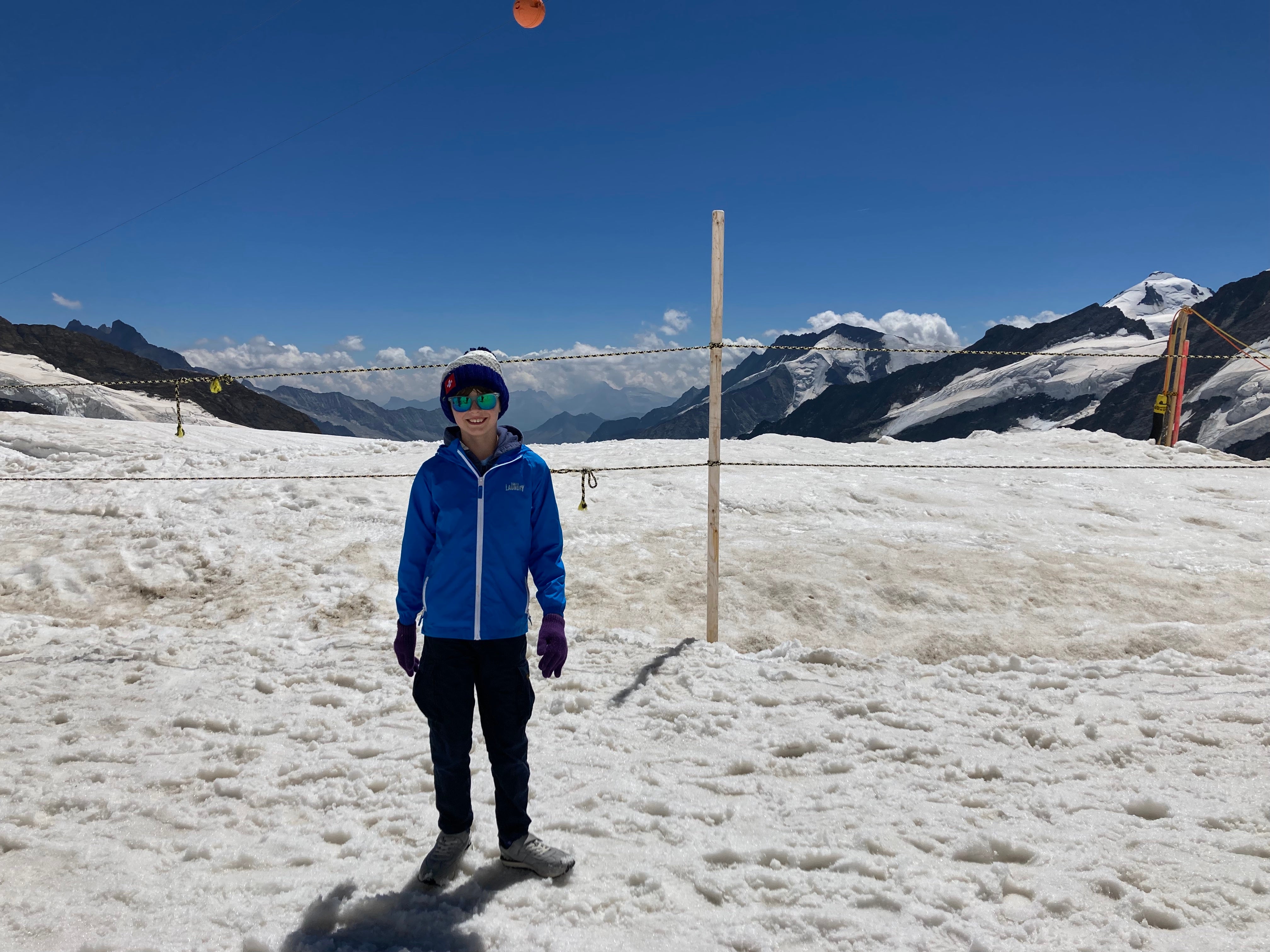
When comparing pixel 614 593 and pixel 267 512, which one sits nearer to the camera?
pixel 614 593

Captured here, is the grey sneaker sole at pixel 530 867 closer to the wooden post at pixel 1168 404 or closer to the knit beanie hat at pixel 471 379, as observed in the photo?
the knit beanie hat at pixel 471 379

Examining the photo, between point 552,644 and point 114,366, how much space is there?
122543 millimetres

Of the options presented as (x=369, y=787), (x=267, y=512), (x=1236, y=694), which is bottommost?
(x=369, y=787)

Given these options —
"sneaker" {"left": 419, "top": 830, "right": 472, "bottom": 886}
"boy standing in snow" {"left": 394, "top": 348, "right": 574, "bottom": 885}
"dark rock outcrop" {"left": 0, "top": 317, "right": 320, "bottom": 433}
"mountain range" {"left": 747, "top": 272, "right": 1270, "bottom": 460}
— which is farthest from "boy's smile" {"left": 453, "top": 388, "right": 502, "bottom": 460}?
"mountain range" {"left": 747, "top": 272, "right": 1270, "bottom": 460}

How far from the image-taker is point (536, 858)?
2951mm

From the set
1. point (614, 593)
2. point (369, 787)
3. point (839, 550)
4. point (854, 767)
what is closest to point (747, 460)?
point (839, 550)

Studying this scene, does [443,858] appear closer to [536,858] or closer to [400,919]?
[400,919]

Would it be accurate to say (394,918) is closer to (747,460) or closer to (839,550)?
(839,550)

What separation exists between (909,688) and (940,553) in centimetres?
374

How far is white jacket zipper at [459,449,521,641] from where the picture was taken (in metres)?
2.80

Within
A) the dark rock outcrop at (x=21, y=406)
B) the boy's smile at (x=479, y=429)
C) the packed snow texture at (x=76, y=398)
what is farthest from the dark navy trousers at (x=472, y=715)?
the dark rock outcrop at (x=21, y=406)

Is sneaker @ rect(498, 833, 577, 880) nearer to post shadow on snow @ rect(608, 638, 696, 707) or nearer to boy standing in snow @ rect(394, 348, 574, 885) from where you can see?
boy standing in snow @ rect(394, 348, 574, 885)

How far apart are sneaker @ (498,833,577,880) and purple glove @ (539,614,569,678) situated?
785 millimetres

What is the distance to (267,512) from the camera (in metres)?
9.01
